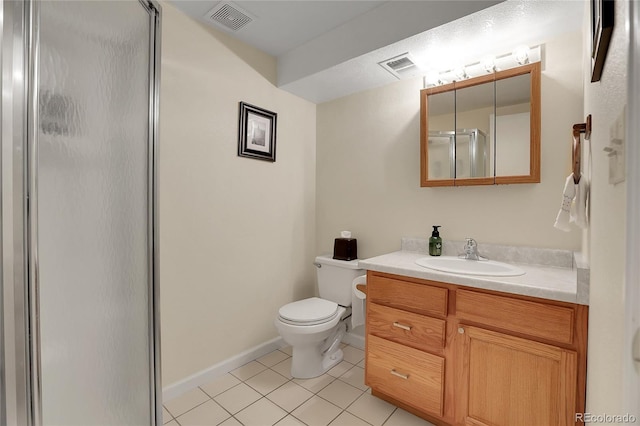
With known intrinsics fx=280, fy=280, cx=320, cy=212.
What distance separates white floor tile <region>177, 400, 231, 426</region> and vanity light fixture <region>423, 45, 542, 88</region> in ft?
8.05

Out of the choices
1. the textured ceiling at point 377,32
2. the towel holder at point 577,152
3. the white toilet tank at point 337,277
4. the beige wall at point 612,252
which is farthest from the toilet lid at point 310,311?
the textured ceiling at point 377,32

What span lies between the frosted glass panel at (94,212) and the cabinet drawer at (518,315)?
1394 mm

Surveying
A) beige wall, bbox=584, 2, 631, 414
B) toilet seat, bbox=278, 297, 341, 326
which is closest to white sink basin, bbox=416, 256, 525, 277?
toilet seat, bbox=278, 297, 341, 326

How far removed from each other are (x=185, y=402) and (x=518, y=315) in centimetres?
185

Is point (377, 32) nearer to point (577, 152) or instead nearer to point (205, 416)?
point (577, 152)

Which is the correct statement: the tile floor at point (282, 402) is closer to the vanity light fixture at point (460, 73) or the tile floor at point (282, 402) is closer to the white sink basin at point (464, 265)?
the white sink basin at point (464, 265)

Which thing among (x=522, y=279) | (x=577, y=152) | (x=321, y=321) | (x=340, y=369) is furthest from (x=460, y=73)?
(x=340, y=369)

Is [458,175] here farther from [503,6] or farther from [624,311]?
[624,311]

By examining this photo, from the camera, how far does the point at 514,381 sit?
1.21 m

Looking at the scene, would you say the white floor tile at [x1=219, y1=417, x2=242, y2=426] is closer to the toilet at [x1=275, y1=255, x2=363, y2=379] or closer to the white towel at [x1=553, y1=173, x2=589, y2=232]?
the toilet at [x1=275, y1=255, x2=363, y2=379]

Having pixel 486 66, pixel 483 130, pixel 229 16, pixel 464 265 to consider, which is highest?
pixel 229 16

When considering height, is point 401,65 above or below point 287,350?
above

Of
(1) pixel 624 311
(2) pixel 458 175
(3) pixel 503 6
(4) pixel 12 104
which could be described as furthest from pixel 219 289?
(3) pixel 503 6

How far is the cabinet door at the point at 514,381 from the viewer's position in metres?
1.10
